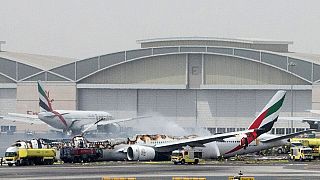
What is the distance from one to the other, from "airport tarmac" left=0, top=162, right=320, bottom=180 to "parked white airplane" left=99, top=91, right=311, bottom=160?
12.2 feet

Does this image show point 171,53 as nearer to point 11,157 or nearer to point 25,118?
point 25,118

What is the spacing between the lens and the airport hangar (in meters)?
179

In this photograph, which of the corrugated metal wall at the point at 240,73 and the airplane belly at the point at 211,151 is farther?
the corrugated metal wall at the point at 240,73

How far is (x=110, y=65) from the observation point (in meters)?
188

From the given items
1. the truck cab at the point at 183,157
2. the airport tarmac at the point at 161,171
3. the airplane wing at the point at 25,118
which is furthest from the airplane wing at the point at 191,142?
the airplane wing at the point at 25,118

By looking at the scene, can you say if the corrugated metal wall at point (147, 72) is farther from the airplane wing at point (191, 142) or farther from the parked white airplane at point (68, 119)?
the airplane wing at point (191, 142)

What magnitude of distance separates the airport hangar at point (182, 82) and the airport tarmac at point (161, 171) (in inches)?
3161

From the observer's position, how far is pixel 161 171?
8356cm

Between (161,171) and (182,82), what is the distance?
100 m

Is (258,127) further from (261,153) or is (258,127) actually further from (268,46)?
(268,46)

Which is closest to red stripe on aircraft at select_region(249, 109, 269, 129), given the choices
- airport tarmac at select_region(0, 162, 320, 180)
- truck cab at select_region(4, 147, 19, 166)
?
airport tarmac at select_region(0, 162, 320, 180)

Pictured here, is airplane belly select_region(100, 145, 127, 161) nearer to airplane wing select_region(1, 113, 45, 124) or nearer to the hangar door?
airplane wing select_region(1, 113, 45, 124)

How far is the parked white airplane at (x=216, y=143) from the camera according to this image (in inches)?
4003

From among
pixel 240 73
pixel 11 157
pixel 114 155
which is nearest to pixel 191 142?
pixel 114 155
